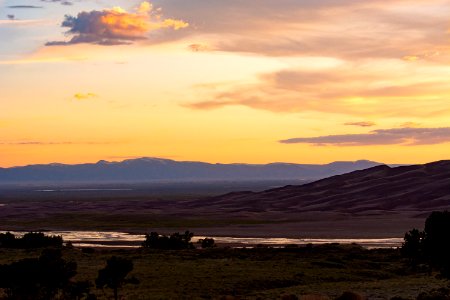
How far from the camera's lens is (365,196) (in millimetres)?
167000

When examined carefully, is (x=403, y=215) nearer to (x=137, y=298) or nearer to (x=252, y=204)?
(x=252, y=204)

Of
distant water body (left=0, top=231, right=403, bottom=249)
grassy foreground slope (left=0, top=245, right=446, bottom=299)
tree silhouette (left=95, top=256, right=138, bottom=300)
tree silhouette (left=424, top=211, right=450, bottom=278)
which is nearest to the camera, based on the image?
tree silhouette (left=424, top=211, right=450, bottom=278)

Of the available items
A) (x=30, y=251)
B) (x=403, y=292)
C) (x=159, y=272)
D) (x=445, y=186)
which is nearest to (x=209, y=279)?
(x=159, y=272)

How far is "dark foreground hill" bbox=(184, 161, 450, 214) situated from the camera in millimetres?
149125

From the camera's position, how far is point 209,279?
4766 centimetres

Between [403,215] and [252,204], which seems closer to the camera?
[403,215]

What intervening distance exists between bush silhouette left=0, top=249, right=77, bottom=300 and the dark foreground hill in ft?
348

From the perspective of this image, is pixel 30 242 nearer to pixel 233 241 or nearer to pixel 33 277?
pixel 233 241

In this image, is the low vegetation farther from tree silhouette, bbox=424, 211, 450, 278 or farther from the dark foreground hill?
the dark foreground hill

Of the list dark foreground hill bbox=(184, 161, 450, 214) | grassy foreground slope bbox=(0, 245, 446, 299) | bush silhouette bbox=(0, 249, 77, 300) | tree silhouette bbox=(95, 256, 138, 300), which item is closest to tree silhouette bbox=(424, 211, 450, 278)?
grassy foreground slope bbox=(0, 245, 446, 299)

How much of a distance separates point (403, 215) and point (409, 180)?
52725 millimetres

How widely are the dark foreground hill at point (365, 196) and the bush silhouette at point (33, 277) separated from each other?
106095 mm

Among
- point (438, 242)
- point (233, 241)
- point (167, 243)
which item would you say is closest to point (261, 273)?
point (438, 242)

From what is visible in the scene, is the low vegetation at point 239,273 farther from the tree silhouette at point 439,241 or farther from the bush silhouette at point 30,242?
the bush silhouette at point 30,242
